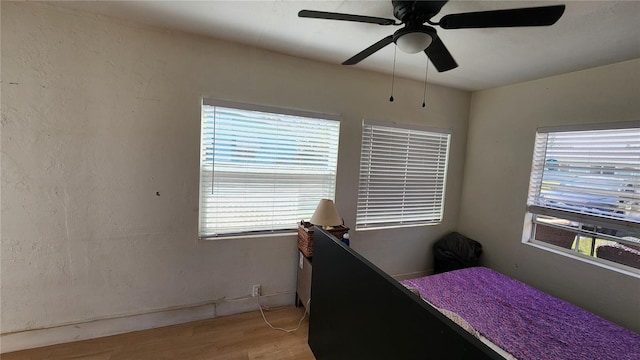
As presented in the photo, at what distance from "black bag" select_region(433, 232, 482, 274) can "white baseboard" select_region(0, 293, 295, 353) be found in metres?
1.89

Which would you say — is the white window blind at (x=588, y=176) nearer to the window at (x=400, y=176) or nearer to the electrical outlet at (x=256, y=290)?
the window at (x=400, y=176)

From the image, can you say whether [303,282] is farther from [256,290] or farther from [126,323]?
[126,323]

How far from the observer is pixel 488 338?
1.57 metres

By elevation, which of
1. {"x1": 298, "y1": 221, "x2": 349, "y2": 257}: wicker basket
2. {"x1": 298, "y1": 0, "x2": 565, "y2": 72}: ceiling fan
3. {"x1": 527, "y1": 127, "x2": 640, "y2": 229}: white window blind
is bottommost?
{"x1": 298, "y1": 221, "x2": 349, "y2": 257}: wicker basket

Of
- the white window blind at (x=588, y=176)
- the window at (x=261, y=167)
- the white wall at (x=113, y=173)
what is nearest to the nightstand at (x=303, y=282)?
the white wall at (x=113, y=173)

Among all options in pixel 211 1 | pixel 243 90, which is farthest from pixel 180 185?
pixel 211 1

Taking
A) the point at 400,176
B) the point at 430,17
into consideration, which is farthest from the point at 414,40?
the point at 400,176

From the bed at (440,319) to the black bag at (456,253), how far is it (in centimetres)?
52

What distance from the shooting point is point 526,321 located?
175 cm

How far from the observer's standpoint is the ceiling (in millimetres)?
1552

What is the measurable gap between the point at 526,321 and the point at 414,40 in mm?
1994

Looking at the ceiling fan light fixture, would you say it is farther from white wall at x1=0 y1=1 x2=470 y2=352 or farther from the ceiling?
white wall at x1=0 y1=1 x2=470 y2=352

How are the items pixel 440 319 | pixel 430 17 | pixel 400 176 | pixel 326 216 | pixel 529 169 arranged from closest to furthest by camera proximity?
1. pixel 440 319
2. pixel 430 17
3. pixel 326 216
4. pixel 529 169
5. pixel 400 176

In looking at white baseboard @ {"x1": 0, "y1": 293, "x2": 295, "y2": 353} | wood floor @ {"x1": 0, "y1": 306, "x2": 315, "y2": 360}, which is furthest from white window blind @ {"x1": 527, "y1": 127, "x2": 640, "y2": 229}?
white baseboard @ {"x1": 0, "y1": 293, "x2": 295, "y2": 353}
